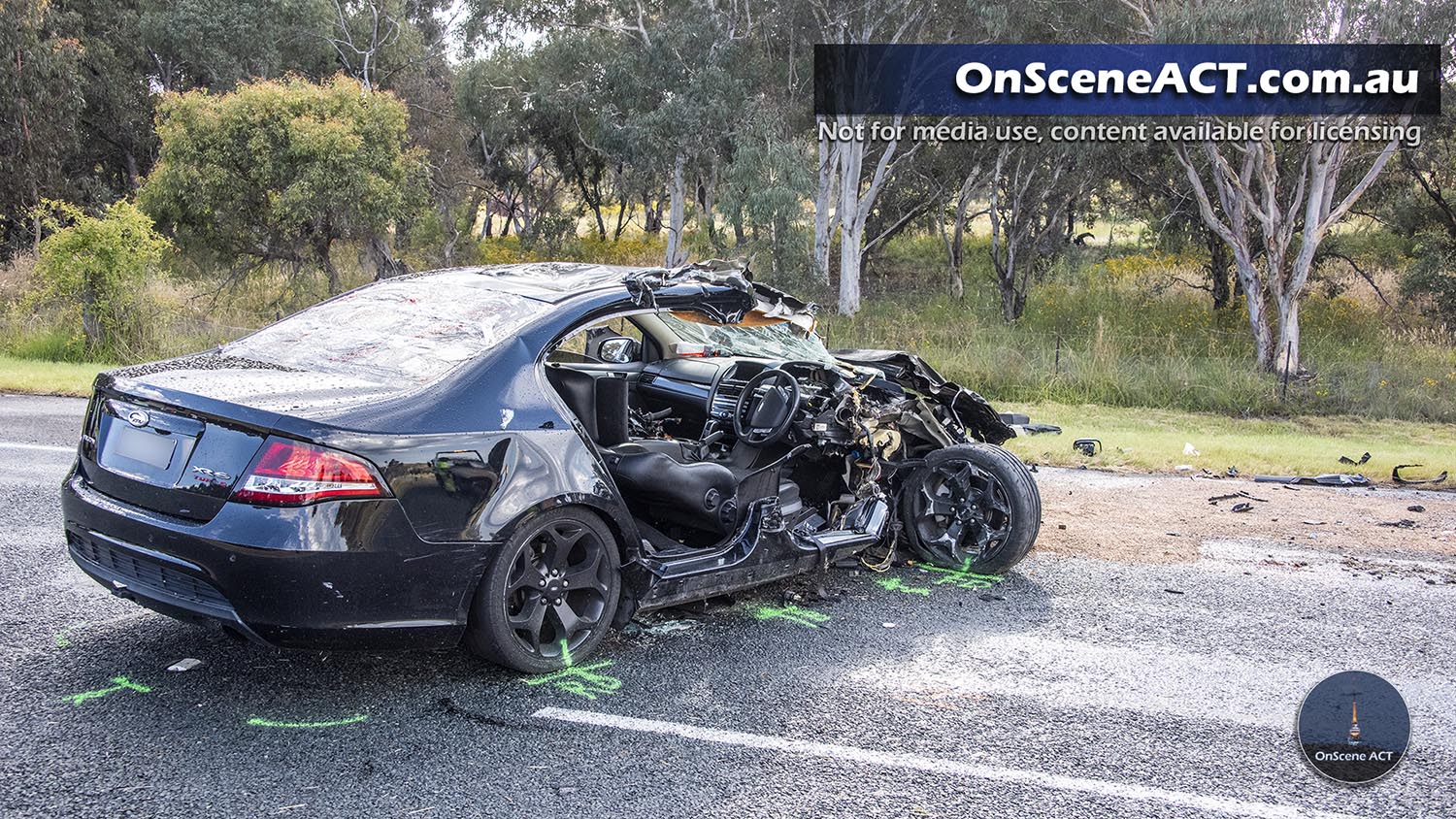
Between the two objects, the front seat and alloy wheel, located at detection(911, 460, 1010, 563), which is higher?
the front seat

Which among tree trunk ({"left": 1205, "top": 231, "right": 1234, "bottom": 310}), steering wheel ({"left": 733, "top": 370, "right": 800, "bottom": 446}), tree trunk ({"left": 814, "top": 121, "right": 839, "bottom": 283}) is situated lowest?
steering wheel ({"left": 733, "top": 370, "right": 800, "bottom": 446})

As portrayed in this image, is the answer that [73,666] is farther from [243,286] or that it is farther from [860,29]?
[860,29]

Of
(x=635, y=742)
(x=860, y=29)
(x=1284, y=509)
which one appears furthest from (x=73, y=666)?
(x=860, y=29)

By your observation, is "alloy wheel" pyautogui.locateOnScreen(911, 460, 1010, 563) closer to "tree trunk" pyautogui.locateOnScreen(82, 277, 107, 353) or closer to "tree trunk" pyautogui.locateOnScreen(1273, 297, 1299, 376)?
"tree trunk" pyautogui.locateOnScreen(82, 277, 107, 353)

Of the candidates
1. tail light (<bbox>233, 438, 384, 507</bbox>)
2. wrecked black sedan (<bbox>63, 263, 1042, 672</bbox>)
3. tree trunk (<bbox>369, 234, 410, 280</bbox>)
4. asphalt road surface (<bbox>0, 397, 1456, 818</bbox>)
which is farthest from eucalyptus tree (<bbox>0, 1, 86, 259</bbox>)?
tail light (<bbox>233, 438, 384, 507</bbox>)

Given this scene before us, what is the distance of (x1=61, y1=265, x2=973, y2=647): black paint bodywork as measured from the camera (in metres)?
3.86

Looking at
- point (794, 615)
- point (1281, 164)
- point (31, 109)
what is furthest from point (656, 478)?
point (31, 109)

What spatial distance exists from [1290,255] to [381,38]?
89.0 ft

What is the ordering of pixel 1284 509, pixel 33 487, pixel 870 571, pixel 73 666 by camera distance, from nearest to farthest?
pixel 73 666, pixel 870 571, pixel 33 487, pixel 1284 509

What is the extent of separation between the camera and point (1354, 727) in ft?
14.7

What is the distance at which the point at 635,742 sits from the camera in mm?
4055

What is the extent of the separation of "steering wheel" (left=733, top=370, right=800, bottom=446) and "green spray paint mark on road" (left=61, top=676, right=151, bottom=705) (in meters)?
2.89

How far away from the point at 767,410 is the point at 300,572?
104 inches

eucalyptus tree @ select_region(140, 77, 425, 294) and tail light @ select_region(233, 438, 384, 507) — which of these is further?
eucalyptus tree @ select_region(140, 77, 425, 294)
